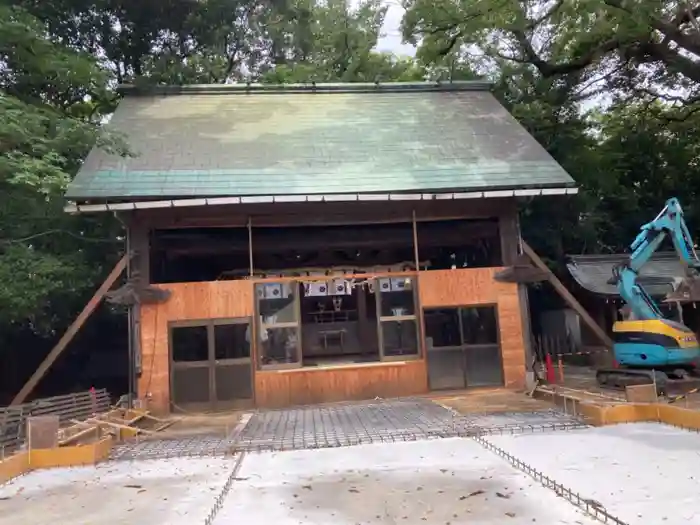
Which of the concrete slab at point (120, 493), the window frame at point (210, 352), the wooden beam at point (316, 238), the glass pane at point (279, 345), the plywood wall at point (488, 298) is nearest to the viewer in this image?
the concrete slab at point (120, 493)

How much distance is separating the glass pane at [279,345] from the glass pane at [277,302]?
0.64 feet

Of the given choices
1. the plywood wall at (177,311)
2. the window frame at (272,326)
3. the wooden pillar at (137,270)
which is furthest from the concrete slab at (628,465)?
the wooden pillar at (137,270)

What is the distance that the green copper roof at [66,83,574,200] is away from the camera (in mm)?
11641

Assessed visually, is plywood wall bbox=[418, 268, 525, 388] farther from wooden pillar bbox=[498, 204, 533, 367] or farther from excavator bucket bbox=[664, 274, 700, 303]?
excavator bucket bbox=[664, 274, 700, 303]

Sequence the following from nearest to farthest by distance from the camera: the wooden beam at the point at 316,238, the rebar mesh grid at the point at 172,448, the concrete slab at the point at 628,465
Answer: the concrete slab at the point at 628,465 < the rebar mesh grid at the point at 172,448 < the wooden beam at the point at 316,238

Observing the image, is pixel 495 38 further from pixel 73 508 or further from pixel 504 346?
pixel 73 508

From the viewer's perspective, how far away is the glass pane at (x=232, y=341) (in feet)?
37.0

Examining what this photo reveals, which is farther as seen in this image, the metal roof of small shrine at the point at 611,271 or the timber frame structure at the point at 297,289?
the metal roof of small shrine at the point at 611,271

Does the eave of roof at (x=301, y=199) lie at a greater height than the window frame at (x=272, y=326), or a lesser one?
greater

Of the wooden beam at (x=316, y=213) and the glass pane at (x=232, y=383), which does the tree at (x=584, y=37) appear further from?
the glass pane at (x=232, y=383)

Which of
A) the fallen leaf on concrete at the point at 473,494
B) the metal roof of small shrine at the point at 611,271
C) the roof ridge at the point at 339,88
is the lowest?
the fallen leaf on concrete at the point at 473,494

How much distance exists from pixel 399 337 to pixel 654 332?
15.4ft

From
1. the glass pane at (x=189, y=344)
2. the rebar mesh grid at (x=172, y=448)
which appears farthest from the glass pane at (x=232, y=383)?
the rebar mesh grid at (x=172, y=448)

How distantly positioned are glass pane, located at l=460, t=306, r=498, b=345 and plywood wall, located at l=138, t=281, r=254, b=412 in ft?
13.8
